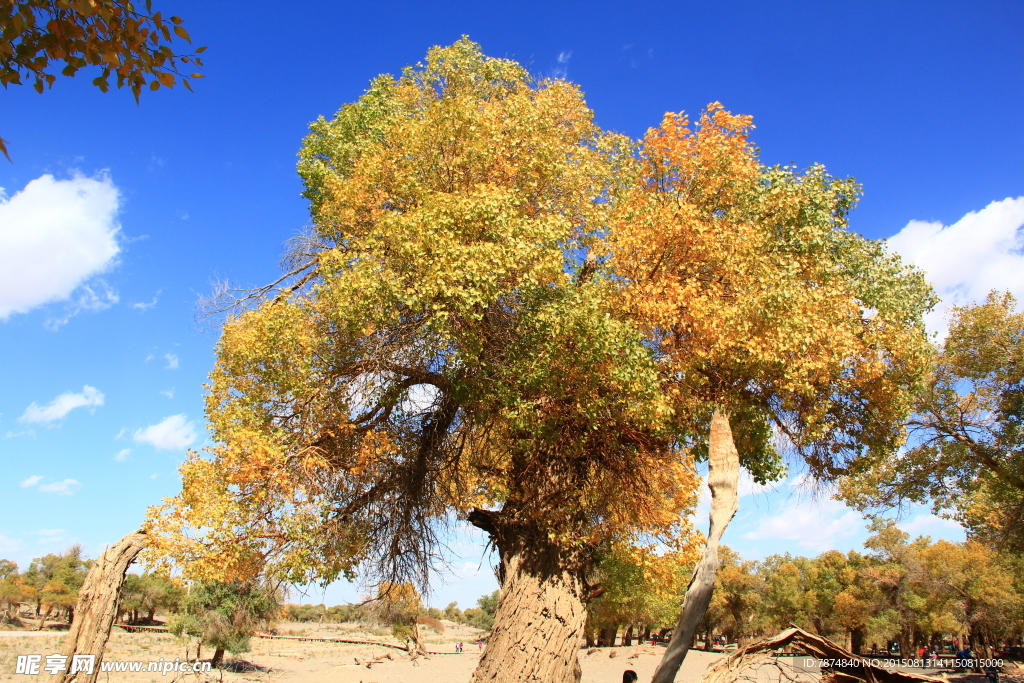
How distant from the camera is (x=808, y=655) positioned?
21.2 feet

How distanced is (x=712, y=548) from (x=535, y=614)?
13.7 ft

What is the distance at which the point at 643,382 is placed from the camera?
32.3 ft

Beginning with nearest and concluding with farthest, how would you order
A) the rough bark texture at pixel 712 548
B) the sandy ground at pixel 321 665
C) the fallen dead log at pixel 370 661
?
the rough bark texture at pixel 712 548 → the sandy ground at pixel 321 665 → the fallen dead log at pixel 370 661

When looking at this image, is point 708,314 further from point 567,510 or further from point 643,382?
point 567,510

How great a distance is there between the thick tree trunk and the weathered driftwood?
16.2 ft

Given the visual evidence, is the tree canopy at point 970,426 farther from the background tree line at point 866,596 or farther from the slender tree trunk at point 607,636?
the slender tree trunk at point 607,636

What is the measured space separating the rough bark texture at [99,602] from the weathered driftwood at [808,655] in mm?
8735

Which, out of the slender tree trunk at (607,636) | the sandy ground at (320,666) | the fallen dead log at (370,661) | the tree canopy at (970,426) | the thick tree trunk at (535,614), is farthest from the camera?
the slender tree trunk at (607,636)

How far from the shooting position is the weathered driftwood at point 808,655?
6.17 metres

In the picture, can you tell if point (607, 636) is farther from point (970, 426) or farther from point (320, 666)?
point (970, 426)

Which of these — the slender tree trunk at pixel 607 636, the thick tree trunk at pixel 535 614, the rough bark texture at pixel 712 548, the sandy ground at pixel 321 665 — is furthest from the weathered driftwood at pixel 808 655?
the slender tree trunk at pixel 607 636

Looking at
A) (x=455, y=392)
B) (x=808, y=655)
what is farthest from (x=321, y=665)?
(x=808, y=655)

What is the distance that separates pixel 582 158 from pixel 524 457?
22.0ft

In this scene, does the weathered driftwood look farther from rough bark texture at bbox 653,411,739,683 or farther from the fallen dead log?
the fallen dead log
